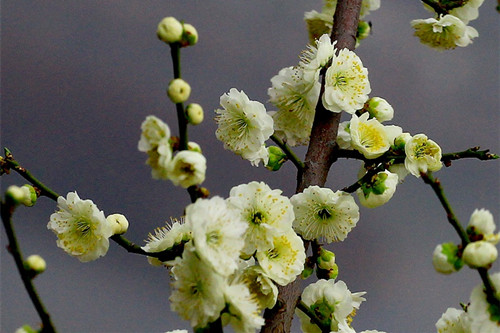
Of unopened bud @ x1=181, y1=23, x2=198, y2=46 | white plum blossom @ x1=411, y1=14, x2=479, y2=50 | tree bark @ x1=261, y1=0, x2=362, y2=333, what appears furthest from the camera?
white plum blossom @ x1=411, y1=14, x2=479, y2=50

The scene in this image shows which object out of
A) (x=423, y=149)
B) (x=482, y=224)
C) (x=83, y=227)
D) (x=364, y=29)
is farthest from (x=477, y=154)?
(x=83, y=227)

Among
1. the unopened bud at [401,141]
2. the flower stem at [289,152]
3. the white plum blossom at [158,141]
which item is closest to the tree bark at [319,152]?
the flower stem at [289,152]

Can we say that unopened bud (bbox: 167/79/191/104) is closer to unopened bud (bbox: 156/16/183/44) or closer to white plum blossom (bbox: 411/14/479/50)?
unopened bud (bbox: 156/16/183/44)

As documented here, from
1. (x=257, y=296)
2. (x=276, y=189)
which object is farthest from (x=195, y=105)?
(x=257, y=296)

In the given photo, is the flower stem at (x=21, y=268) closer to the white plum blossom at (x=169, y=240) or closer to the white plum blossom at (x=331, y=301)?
the white plum blossom at (x=169, y=240)

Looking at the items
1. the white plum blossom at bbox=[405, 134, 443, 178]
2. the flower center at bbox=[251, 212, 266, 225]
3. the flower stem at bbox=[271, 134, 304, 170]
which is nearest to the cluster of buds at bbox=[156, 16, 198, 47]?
the flower center at bbox=[251, 212, 266, 225]
